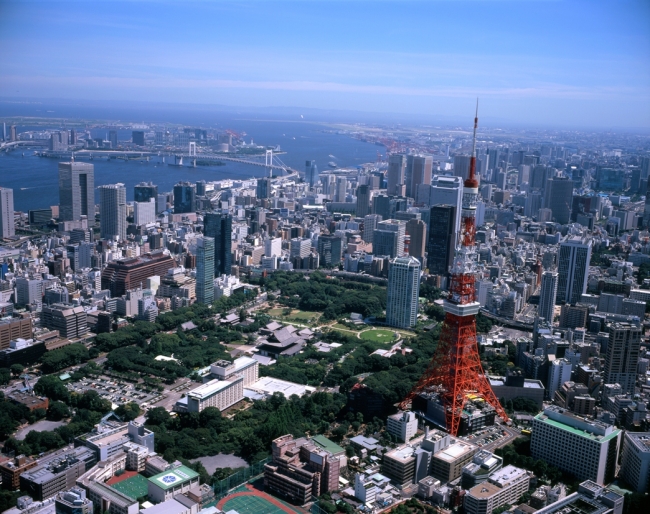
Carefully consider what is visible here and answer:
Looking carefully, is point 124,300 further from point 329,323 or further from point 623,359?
point 623,359

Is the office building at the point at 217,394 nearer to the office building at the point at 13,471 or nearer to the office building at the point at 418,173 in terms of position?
the office building at the point at 13,471

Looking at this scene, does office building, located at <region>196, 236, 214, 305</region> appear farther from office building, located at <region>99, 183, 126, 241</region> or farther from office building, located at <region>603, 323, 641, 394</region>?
office building, located at <region>603, 323, 641, 394</region>

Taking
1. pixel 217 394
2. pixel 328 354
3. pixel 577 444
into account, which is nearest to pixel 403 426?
pixel 577 444

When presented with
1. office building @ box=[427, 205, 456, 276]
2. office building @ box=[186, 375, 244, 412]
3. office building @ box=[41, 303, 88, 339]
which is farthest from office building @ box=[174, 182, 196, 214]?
office building @ box=[186, 375, 244, 412]

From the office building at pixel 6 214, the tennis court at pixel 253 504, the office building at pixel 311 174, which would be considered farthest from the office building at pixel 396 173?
the tennis court at pixel 253 504

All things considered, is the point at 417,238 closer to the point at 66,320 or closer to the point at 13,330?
the point at 66,320
